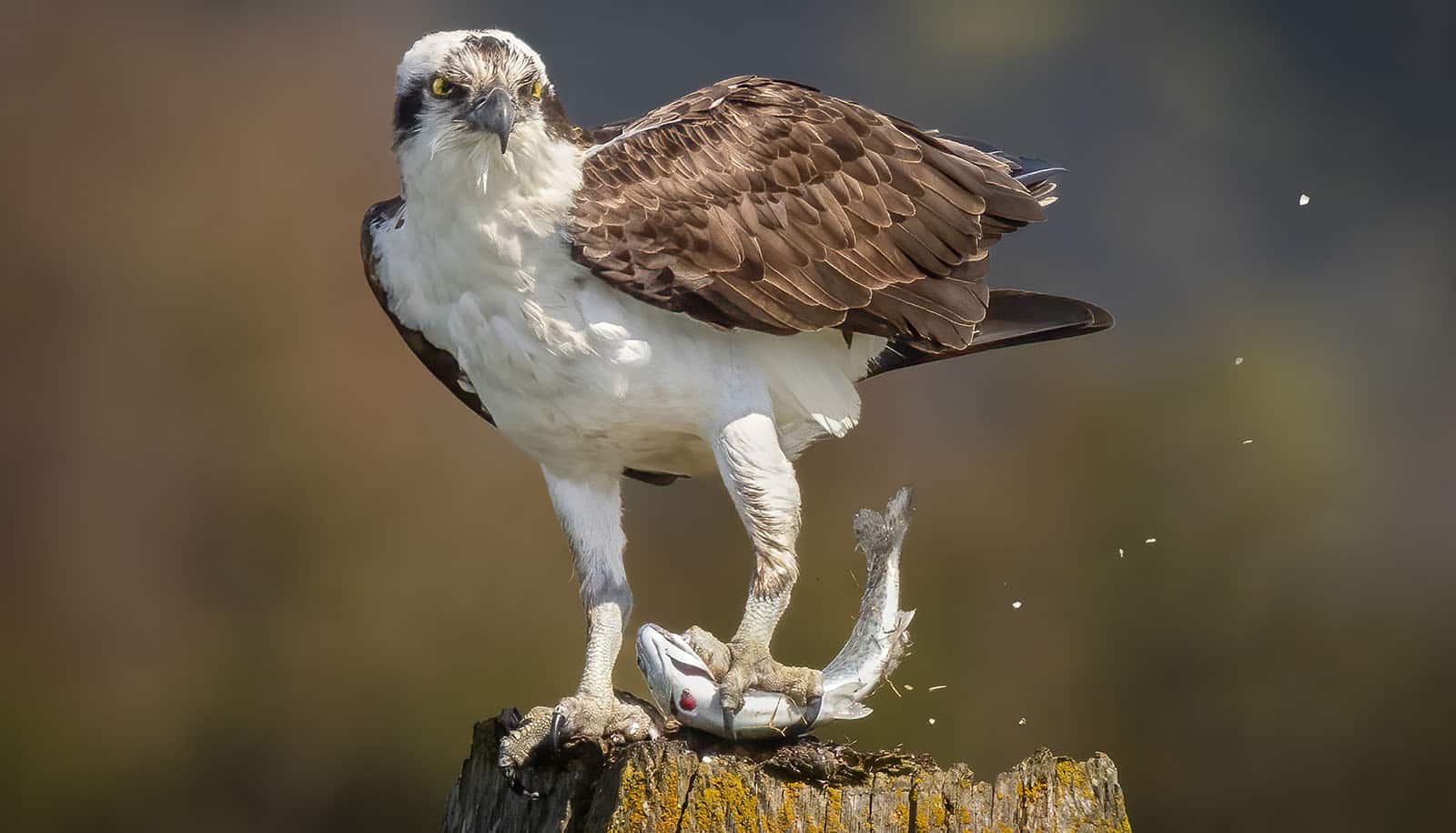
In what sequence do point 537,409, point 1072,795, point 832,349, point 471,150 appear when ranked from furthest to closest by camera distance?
1. point 832,349
2. point 537,409
3. point 471,150
4. point 1072,795

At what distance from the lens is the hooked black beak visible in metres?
3.96

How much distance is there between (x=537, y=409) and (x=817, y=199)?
967 mm

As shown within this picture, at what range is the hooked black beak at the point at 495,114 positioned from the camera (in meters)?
3.96

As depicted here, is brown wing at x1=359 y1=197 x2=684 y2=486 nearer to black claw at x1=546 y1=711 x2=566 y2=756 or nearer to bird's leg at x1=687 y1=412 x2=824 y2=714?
bird's leg at x1=687 y1=412 x2=824 y2=714

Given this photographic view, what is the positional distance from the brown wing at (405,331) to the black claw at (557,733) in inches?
33.8

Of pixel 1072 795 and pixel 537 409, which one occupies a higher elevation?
pixel 537 409

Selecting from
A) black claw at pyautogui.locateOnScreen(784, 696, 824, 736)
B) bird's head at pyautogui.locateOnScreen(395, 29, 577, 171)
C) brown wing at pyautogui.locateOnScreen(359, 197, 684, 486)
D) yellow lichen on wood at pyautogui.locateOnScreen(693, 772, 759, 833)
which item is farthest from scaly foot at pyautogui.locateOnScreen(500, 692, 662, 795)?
bird's head at pyautogui.locateOnScreen(395, 29, 577, 171)

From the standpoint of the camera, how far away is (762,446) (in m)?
4.40

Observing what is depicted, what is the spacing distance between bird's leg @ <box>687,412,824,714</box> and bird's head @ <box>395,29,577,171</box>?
919mm

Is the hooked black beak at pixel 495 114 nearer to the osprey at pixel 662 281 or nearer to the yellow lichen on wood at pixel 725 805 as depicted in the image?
the osprey at pixel 662 281

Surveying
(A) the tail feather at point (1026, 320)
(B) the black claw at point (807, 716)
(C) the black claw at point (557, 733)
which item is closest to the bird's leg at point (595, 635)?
(C) the black claw at point (557, 733)

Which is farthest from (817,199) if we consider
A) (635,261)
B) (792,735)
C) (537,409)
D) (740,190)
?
(792,735)

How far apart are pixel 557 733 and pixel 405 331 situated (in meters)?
1.21

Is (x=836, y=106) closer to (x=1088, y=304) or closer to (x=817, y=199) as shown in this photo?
(x=817, y=199)
